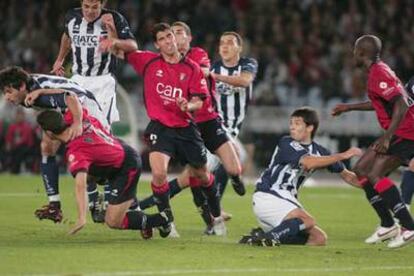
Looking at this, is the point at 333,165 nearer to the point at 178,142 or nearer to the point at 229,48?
the point at 178,142

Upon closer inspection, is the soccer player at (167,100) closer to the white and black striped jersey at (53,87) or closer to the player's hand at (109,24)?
the player's hand at (109,24)

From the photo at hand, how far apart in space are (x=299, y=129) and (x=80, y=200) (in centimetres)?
255

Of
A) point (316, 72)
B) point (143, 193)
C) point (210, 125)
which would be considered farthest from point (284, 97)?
point (210, 125)

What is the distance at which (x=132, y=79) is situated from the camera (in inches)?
1066

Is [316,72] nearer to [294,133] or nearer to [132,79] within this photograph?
[132,79]

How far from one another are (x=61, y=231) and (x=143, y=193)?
598cm

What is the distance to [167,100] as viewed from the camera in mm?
12594

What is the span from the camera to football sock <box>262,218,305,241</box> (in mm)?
11748

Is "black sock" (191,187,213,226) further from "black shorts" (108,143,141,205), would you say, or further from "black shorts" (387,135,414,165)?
"black shorts" (387,135,414,165)

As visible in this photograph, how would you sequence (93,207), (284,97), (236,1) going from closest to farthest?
(93,207) → (284,97) → (236,1)

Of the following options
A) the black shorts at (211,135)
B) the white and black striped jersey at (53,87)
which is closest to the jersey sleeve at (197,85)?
the black shorts at (211,135)

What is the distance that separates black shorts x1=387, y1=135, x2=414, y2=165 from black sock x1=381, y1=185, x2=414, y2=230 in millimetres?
406

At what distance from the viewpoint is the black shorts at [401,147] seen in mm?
12618


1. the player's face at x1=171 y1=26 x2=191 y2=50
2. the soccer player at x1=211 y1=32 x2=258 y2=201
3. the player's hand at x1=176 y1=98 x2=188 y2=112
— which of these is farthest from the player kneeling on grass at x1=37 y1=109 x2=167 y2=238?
the soccer player at x1=211 y1=32 x2=258 y2=201
